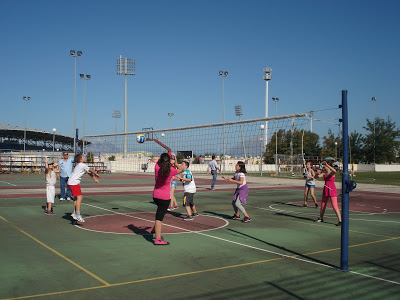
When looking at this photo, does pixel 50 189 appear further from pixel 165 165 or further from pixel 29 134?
pixel 29 134

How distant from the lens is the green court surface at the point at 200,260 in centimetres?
560

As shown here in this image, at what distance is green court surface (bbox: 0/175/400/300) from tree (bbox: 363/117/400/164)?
2715 inches

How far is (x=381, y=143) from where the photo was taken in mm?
74625

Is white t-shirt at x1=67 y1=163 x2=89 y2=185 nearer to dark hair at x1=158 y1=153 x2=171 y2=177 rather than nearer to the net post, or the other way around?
dark hair at x1=158 y1=153 x2=171 y2=177

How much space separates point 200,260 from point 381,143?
249 ft

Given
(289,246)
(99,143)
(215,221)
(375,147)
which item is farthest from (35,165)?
(375,147)

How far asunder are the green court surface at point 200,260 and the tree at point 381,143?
69.0m

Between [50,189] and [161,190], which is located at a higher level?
[161,190]

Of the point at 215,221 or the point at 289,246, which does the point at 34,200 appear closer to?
the point at 215,221

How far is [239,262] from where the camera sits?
23.5 feet

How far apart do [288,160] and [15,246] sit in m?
39.5

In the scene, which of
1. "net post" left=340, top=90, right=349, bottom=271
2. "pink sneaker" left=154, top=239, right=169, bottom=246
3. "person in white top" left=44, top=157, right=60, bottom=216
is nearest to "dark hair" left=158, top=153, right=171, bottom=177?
"pink sneaker" left=154, top=239, right=169, bottom=246

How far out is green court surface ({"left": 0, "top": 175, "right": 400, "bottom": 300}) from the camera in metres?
5.60

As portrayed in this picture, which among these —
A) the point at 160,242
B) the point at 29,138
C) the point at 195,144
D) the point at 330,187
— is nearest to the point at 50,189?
the point at 160,242
